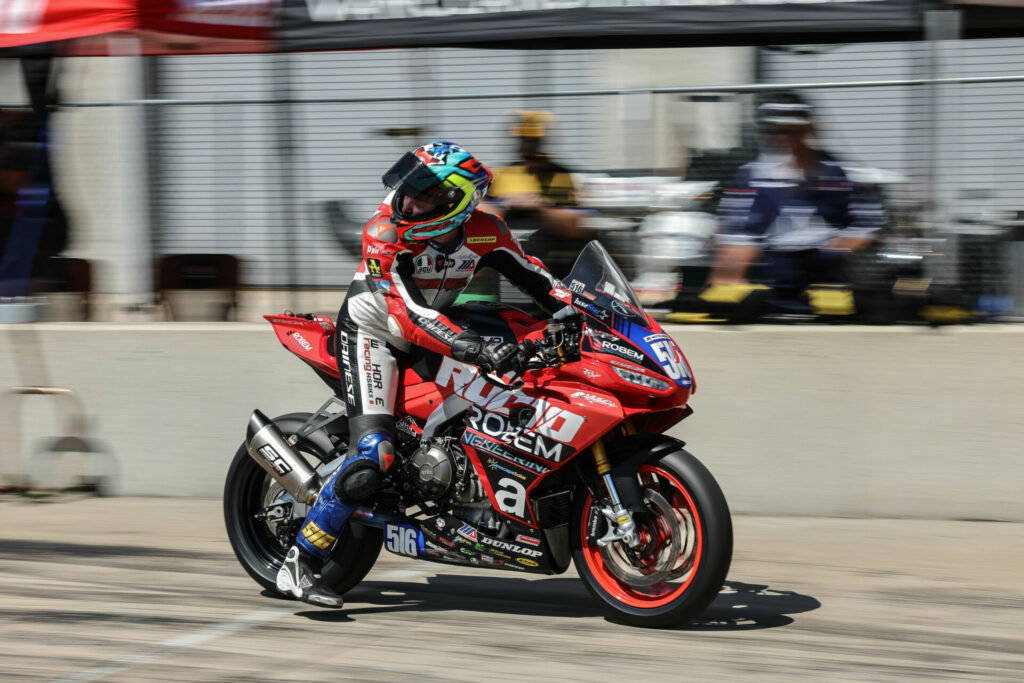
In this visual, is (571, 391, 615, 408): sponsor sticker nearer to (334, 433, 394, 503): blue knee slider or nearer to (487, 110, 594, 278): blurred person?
(334, 433, 394, 503): blue knee slider

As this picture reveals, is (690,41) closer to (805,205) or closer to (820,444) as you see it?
(805,205)

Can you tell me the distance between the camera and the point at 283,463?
5750mm

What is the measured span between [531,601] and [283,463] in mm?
1306

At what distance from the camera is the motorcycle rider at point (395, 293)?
5422mm

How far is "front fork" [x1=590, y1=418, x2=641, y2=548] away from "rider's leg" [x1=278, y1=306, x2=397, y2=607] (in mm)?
928

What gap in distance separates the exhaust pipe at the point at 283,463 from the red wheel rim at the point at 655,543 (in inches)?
50.0

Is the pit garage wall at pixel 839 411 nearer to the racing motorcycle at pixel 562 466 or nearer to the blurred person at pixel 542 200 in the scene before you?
the blurred person at pixel 542 200

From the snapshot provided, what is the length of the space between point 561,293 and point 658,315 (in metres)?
2.41

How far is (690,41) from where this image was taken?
8.37 m

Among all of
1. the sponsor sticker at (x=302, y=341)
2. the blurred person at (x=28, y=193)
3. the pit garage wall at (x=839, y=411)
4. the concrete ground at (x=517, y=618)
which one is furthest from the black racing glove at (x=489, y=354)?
the blurred person at (x=28, y=193)

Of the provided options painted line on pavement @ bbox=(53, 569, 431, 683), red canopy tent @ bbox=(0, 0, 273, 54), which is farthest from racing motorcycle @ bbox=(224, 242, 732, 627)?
red canopy tent @ bbox=(0, 0, 273, 54)

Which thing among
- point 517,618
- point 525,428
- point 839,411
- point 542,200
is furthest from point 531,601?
point 542,200

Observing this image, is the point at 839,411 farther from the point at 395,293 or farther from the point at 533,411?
the point at 395,293

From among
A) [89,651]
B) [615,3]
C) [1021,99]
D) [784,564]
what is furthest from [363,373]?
[1021,99]
